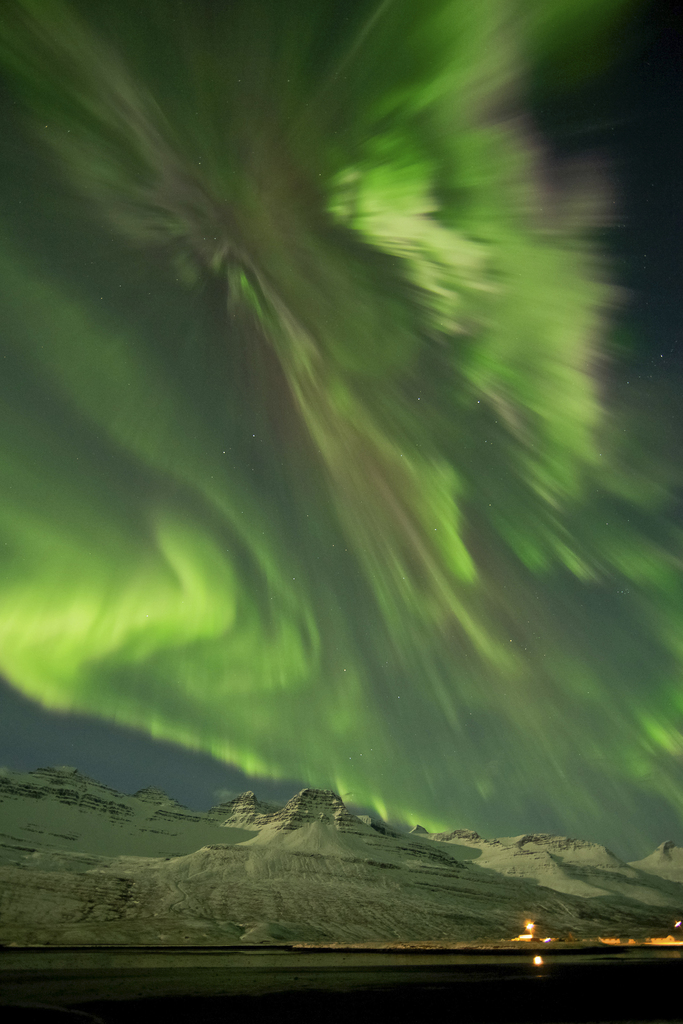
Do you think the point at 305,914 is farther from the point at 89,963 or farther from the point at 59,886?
the point at 89,963

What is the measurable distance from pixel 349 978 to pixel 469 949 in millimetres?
58191

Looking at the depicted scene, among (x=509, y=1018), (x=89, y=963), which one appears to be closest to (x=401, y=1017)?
(x=509, y=1018)

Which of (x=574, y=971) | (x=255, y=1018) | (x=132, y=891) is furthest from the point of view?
(x=132, y=891)

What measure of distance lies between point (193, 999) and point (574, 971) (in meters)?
41.2

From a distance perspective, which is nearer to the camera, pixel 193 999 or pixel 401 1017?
pixel 401 1017

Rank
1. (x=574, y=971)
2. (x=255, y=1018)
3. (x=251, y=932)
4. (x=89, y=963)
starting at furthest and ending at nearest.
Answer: (x=251, y=932), (x=89, y=963), (x=574, y=971), (x=255, y=1018)

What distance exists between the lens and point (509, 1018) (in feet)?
91.8

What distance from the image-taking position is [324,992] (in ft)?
118

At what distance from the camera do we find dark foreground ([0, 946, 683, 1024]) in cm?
2797

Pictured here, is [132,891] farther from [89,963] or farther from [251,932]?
[89,963]

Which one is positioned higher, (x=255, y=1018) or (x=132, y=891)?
(x=132, y=891)

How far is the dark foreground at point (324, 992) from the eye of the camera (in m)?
28.0

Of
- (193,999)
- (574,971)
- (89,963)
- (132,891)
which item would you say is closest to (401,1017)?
(193,999)

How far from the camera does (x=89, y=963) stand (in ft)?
193
